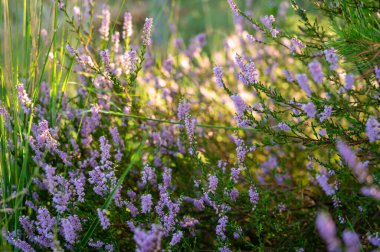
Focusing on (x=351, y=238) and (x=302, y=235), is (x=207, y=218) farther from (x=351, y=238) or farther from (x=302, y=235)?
(x=351, y=238)

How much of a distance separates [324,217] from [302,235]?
0.88m

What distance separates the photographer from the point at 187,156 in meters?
2.39

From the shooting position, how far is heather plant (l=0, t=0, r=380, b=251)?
1.62 meters

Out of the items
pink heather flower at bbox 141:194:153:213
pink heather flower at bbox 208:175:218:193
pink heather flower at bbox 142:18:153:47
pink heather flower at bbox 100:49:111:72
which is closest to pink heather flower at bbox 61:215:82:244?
pink heather flower at bbox 141:194:153:213

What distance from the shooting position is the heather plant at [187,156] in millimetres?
A: 1618

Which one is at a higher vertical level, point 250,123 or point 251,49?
point 251,49

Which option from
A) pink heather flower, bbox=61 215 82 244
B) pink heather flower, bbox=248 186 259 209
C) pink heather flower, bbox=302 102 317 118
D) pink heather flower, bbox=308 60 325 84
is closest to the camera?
pink heather flower, bbox=308 60 325 84

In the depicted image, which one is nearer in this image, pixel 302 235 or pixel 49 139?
pixel 49 139

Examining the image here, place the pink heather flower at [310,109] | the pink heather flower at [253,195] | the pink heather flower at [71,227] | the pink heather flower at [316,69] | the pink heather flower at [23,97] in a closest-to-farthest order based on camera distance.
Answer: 1. the pink heather flower at [316,69]
2. the pink heather flower at [310,109]
3. the pink heather flower at [71,227]
4. the pink heather flower at [253,195]
5. the pink heather flower at [23,97]

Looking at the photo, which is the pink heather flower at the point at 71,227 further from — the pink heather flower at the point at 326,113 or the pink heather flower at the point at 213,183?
the pink heather flower at the point at 326,113

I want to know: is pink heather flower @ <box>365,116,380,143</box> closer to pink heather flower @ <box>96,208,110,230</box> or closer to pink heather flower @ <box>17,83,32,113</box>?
pink heather flower @ <box>96,208,110,230</box>

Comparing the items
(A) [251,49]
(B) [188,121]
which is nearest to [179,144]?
(B) [188,121]

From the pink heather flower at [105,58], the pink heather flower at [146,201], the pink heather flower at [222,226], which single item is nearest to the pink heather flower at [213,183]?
the pink heather flower at [222,226]

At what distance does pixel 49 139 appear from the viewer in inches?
73.5
